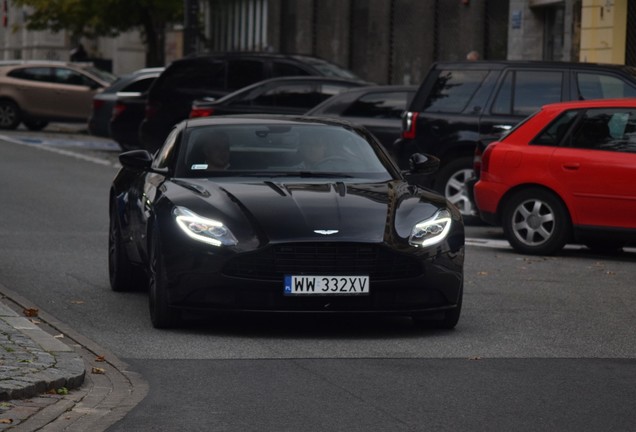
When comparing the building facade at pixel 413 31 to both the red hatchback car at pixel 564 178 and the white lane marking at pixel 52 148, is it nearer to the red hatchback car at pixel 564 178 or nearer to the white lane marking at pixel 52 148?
the white lane marking at pixel 52 148

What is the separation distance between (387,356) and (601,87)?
872 cm

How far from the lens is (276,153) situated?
11.5m

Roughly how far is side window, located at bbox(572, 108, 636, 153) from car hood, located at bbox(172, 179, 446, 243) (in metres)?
4.76

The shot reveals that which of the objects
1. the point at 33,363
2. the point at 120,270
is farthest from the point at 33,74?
the point at 33,363

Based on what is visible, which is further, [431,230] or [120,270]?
[120,270]

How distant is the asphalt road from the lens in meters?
7.68

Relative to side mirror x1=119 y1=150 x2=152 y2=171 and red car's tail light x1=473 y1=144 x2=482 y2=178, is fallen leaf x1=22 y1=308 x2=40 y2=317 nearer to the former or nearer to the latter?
side mirror x1=119 y1=150 x2=152 y2=171

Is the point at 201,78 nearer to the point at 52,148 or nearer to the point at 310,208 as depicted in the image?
the point at 52,148

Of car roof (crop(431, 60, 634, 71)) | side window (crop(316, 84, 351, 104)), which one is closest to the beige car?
side window (crop(316, 84, 351, 104))

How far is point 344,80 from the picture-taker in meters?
24.4

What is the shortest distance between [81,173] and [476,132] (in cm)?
970

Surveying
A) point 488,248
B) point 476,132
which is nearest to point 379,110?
point 476,132

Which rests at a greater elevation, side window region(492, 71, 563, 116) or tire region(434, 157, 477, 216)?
side window region(492, 71, 563, 116)

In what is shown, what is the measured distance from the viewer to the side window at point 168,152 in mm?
11648
